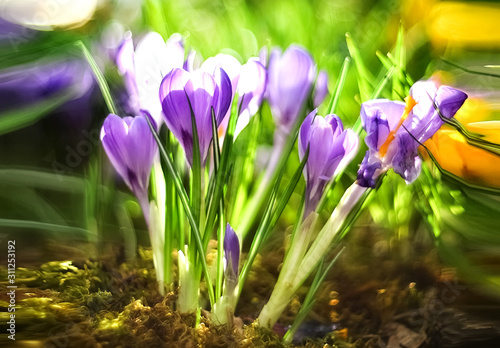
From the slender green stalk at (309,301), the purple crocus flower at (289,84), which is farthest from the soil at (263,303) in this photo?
the purple crocus flower at (289,84)

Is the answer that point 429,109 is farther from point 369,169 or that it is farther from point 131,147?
point 131,147

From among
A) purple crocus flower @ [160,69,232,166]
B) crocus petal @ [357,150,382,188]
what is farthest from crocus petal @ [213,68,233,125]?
crocus petal @ [357,150,382,188]

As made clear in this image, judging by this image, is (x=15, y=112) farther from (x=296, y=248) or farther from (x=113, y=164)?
(x=296, y=248)

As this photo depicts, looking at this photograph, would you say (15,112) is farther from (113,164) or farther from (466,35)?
(466,35)

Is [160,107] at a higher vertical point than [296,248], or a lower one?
higher

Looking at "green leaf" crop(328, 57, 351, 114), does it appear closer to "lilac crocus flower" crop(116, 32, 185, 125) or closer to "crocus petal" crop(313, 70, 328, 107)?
"crocus petal" crop(313, 70, 328, 107)

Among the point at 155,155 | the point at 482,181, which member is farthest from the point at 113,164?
the point at 482,181
